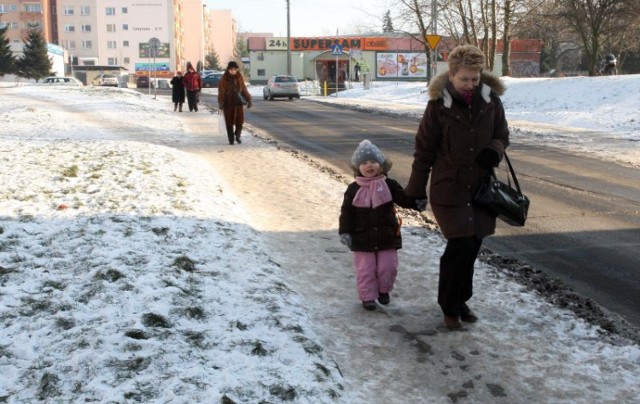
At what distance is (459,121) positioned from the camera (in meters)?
3.95

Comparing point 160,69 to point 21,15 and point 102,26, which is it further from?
point 21,15

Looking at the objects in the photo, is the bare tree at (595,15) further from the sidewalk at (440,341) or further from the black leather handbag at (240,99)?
the sidewalk at (440,341)

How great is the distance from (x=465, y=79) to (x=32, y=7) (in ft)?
384

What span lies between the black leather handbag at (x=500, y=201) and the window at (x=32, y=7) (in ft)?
382

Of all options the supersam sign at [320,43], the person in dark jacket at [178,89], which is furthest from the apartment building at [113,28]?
the person in dark jacket at [178,89]

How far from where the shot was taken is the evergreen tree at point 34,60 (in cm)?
7431

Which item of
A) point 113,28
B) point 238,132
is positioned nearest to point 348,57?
point 238,132

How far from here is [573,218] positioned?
24.3 ft

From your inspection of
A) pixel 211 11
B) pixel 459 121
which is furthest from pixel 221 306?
pixel 211 11

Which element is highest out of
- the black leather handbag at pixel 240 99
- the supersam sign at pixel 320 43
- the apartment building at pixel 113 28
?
the apartment building at pixel 113 28

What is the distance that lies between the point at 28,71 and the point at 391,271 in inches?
3140

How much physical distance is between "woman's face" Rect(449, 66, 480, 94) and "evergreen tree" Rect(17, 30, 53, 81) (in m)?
79.1

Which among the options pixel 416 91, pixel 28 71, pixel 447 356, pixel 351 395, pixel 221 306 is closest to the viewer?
pixel 351 395

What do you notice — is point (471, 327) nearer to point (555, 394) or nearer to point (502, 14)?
point (555, 394)
